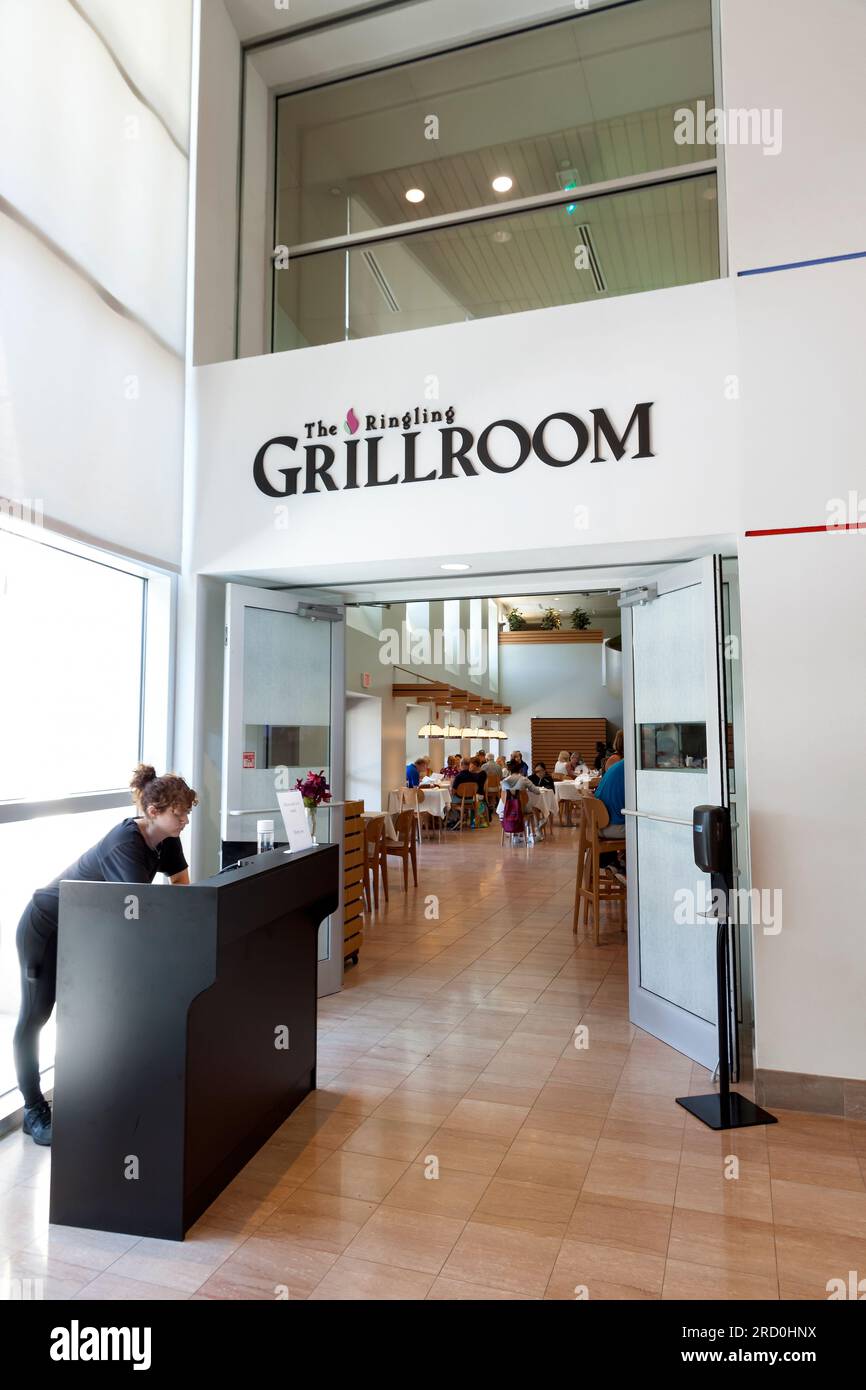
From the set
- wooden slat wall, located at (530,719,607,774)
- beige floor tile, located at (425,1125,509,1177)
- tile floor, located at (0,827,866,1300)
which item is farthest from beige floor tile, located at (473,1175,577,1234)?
wooden slat wall, located at (530,719,607,774)

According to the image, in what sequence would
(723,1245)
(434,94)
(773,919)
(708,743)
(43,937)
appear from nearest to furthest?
(723,1245)
(43,937)
(773,919)
(708,743)
(434,94)

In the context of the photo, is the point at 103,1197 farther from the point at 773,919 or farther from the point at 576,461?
the point at 576,461

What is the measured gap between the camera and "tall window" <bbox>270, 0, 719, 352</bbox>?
4.73m

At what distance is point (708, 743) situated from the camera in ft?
13.6

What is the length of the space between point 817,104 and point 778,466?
1.76 metres

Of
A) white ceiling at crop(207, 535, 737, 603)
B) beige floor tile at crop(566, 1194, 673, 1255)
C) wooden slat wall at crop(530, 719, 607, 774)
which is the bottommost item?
beige floor tile at crop(566, 1194, 673, 1255)

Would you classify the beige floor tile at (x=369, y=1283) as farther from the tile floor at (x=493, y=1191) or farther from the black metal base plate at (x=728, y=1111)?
the black metal base plate at (x=728, y=1111)

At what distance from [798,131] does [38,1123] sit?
563cm

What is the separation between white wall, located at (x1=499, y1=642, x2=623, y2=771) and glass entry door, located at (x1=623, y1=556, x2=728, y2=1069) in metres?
18.6

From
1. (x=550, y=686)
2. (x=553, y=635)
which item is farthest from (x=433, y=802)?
(x=553, y=635)

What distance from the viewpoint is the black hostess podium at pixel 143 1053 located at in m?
2.68

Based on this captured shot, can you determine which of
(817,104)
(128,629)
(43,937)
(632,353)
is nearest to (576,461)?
(632,353)

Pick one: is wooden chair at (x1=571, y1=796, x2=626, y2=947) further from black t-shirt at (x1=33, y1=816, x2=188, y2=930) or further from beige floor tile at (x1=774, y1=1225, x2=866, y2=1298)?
black t-shirt at (x1=33, y1=816, x2=188, y2=930)

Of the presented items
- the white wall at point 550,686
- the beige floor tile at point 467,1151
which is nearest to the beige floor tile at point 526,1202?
the beige floor tile at point 467,1151
